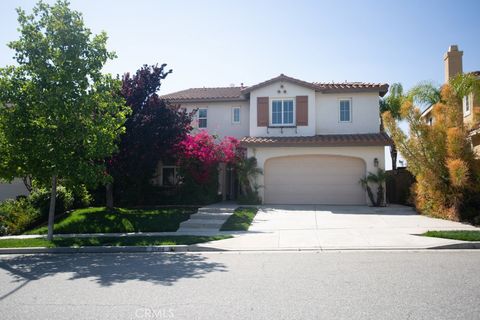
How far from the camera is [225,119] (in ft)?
71.9

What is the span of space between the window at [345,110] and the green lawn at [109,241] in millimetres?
10849

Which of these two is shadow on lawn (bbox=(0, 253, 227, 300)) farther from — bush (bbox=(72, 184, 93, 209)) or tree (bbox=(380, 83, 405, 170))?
tree (bbox=(380, 83, 405, 170))

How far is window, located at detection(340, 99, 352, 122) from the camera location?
1997 centimetres

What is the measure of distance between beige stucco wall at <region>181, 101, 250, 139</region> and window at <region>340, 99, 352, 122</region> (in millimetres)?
4943

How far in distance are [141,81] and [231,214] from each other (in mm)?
6658

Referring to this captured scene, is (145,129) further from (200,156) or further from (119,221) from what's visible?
(119,221)

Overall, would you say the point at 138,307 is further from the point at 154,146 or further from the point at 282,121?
the point at 282,121

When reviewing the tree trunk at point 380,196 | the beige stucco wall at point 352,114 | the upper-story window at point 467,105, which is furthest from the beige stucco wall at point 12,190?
the upper-story window at point 467,105

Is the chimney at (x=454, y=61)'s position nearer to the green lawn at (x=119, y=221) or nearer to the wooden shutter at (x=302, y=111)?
the wooden shutter at (x=302, y=111)

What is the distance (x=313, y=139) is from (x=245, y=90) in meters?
4.36

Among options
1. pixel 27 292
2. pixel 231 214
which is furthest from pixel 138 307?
pixel 231 214

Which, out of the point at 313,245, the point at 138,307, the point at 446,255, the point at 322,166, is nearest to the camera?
the point at 138,307

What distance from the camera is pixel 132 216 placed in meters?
15.4

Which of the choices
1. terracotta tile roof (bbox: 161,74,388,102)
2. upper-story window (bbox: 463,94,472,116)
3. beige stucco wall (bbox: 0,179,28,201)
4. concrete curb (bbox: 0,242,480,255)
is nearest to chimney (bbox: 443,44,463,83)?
upper-story window (bbox: 463,94,472,116)
